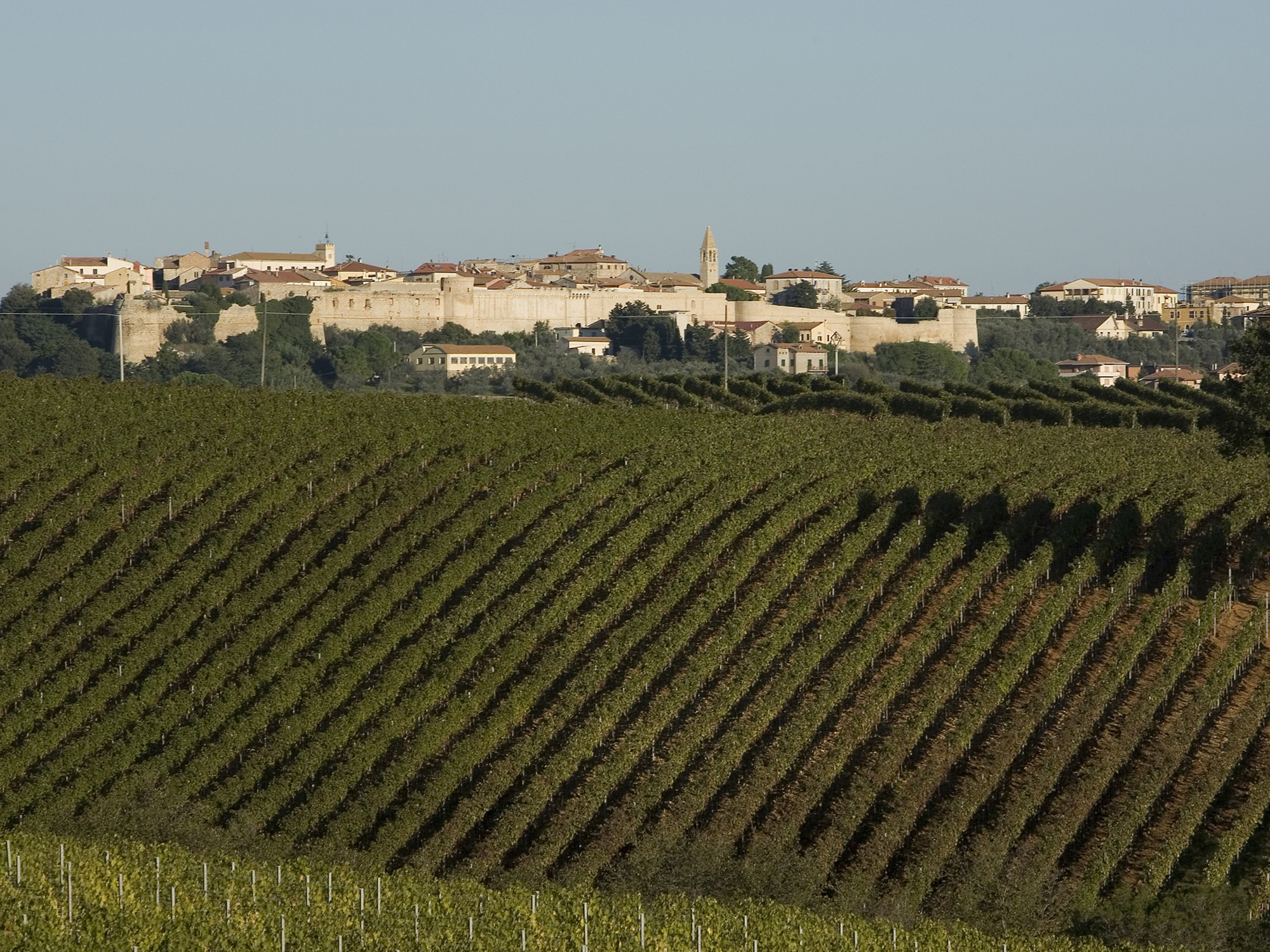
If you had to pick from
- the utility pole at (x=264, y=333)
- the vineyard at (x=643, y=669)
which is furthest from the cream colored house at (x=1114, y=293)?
the vineyard at (x=643, y=669)

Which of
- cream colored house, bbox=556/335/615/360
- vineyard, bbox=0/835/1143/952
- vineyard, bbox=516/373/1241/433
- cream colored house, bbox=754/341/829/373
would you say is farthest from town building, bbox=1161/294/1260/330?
vineyard, bbox=0/835/1143/952

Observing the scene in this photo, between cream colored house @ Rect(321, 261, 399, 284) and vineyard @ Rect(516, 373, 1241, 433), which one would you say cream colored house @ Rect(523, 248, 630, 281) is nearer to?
cream colored house @ Rect(321, 261, 399, 284)

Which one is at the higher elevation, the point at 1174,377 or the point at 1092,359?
the point at 1174,377

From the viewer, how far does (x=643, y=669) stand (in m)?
24.3

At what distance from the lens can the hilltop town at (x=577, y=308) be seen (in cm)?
9400

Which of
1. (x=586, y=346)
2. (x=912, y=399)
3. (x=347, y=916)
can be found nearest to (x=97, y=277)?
(x=586, y=346)

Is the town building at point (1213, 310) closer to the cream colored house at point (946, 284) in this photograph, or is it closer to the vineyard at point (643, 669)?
the cream colored house at point (946, 284)

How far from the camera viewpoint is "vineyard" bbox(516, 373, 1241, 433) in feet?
138

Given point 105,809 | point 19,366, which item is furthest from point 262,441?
point 19,366

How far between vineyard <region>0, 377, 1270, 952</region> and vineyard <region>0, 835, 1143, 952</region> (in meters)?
0.10

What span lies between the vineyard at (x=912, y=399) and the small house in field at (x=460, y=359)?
114 ft

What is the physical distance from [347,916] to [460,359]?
75.3m

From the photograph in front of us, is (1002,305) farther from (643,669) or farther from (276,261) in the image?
(643,669)

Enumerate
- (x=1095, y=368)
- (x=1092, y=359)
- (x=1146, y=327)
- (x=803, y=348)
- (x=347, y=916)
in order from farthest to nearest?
(x=1146, y=327)
(x=803, y=348)
(x=1092, y=359)
(x=1095, y=368)
(x=347, y=916)
